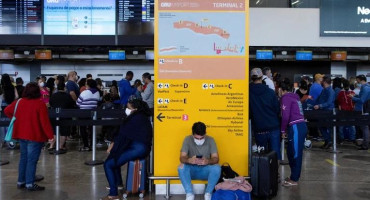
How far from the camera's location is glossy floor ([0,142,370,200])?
625 cm

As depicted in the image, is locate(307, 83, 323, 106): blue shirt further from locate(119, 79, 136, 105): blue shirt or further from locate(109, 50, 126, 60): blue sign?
locate(109, 50, 126, 60): blue sign

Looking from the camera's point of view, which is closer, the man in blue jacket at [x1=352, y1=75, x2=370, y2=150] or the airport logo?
the man in blue jacket at [x1=352, y1=75, x2=370, y2=150]

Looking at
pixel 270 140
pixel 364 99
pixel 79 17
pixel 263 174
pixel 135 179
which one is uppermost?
pixel 79 17

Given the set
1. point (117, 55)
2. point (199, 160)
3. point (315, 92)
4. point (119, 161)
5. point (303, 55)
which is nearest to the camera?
point (199, 160)

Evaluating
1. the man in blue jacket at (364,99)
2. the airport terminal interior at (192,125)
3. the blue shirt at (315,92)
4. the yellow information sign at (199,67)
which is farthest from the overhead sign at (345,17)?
the yellow information sign at (199,67)

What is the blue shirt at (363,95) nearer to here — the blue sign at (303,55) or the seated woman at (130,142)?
the blue sign at (303,55)

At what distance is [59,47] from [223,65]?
9466 mm

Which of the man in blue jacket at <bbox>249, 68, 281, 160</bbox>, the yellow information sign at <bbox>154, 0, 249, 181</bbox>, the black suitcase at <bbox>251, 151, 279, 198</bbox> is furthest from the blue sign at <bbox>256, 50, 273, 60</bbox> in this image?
the black suitcase at <bbox>251, 151, 279, 198</bbox>

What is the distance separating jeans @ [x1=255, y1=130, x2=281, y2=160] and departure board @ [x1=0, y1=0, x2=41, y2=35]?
941 cm

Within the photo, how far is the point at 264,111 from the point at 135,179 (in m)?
2.06

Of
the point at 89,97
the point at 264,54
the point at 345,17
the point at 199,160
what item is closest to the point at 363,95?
the point at 345,17

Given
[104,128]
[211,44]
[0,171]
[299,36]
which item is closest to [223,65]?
[211,44]

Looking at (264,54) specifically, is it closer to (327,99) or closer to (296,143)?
(327,99)

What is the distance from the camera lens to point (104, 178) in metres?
7.40
